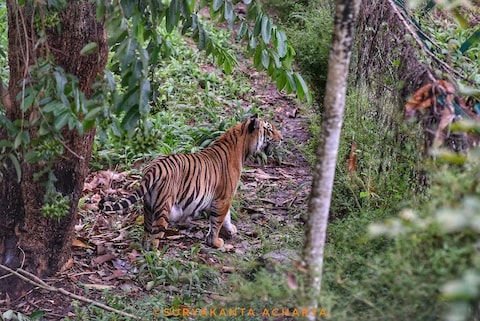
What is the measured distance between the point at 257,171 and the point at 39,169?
11.6 ft

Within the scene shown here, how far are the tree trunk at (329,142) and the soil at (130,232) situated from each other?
1716mm

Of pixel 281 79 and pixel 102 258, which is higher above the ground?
pixel 281 79

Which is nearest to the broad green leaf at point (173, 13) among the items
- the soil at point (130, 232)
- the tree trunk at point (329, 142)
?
the tree trunk at point (329, 142)

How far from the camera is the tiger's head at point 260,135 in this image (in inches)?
275

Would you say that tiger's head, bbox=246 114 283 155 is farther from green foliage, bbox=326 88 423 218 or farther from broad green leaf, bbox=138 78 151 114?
broad green leaf, bbox=138 78 151 114

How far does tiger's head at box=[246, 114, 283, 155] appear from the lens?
697 centimetres

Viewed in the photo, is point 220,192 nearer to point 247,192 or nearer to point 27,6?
point 247,192

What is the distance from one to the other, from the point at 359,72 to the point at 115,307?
8.20 ft

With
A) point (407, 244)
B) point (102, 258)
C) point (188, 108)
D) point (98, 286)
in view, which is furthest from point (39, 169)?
point (188, 108)

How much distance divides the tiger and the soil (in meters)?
0.17

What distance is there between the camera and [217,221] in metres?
6.49

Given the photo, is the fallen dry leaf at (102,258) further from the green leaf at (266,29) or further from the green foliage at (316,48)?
the green foliage at (316,48)

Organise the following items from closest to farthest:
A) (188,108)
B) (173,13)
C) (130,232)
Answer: (173,13), (130,232), (188,108)

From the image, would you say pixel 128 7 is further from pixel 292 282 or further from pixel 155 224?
pixel 155 224
